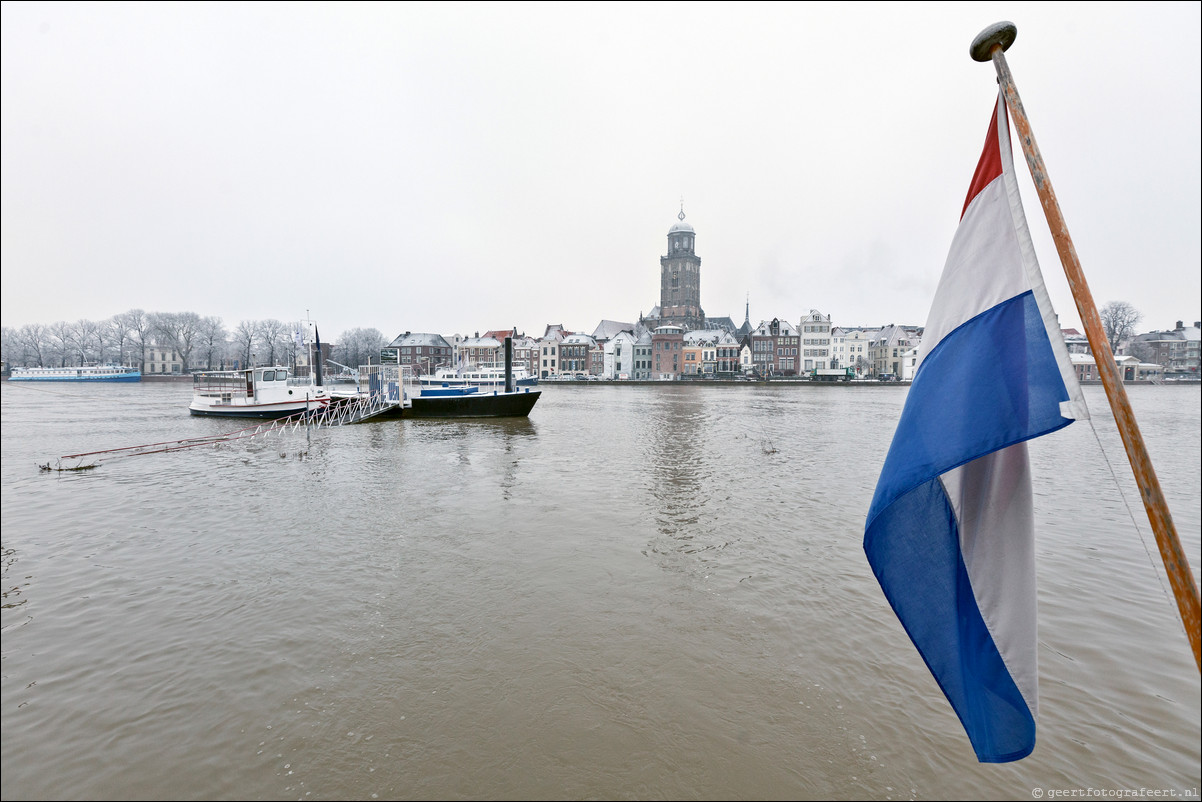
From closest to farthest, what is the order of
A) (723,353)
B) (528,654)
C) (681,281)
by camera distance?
(528,654)
(723,353)
(681,281)

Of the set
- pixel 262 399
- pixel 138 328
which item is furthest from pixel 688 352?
pixel 138 328

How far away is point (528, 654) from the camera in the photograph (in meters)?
6.16

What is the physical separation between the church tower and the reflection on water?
362 ft

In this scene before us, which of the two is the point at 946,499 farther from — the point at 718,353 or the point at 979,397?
the point at 718,353

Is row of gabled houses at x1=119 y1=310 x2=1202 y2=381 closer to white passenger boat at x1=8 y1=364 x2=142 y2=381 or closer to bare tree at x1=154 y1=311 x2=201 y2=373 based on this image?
bare tree at x1=154 y1=311 x2=201 y2=373

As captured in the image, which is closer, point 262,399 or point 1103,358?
point 1103,358

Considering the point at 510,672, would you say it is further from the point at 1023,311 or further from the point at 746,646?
the point at 1023,311

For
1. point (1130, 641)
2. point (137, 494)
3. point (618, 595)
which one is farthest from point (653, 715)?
point (137, 494)

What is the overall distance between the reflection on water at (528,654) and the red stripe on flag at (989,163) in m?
1.94

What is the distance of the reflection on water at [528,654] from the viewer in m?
4.45

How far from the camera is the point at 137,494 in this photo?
46.8 ft

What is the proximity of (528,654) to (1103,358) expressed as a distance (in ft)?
18.8

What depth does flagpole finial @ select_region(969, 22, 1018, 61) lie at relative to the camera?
2.44 m

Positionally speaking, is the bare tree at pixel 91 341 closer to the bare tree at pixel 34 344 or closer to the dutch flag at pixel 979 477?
the bare tree at pixel 34 344
